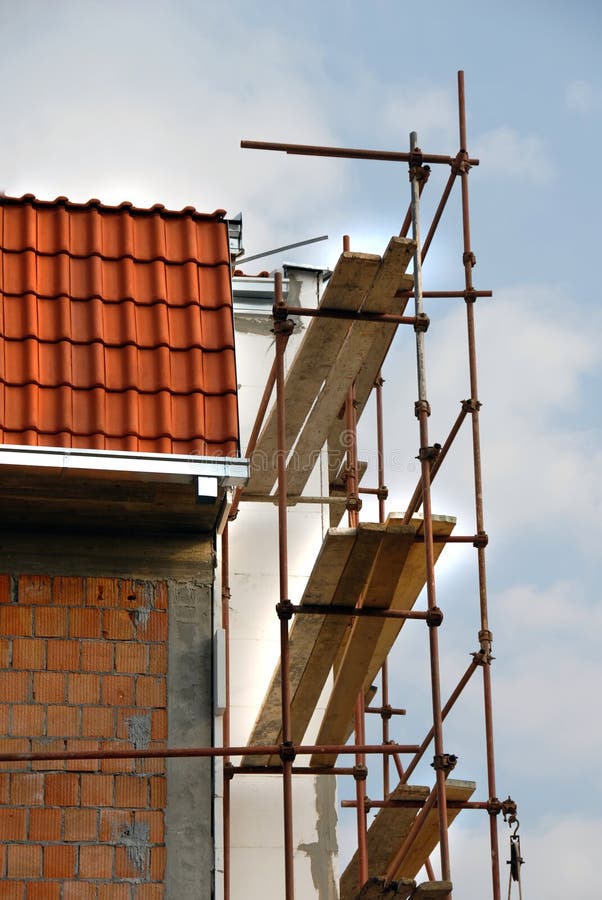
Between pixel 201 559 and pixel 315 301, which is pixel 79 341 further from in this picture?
pixel 315 301

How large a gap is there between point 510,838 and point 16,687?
378 centimetres

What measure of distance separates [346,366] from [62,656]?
2918mm

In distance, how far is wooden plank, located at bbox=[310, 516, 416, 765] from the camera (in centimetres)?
1002

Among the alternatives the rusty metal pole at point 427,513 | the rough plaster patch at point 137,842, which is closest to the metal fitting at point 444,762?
the rusty metal pole at point 427,513

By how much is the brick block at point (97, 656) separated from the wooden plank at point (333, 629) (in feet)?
4.76

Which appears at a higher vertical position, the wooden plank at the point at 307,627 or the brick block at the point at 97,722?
the wooden plank at the point at 307,627

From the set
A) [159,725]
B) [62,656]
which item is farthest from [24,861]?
[62,656]

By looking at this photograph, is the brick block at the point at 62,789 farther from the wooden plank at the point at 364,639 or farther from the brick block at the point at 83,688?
the wooden plank at the point at 364,639

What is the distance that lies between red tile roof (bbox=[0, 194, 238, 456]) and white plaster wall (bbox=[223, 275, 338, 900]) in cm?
303

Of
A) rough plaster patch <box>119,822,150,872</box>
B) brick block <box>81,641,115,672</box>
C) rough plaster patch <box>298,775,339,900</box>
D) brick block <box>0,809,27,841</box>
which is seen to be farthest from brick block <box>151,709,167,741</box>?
rough plaster patch <box>298,775,339,900</box>

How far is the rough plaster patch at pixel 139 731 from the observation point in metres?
9.41

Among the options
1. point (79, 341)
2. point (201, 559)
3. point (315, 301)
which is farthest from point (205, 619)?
point (315, 301)

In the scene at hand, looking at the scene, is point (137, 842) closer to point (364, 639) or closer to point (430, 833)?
point (364, 639)

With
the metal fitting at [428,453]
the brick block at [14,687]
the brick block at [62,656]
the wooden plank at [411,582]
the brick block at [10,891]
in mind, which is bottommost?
the brick block at [10,891]
